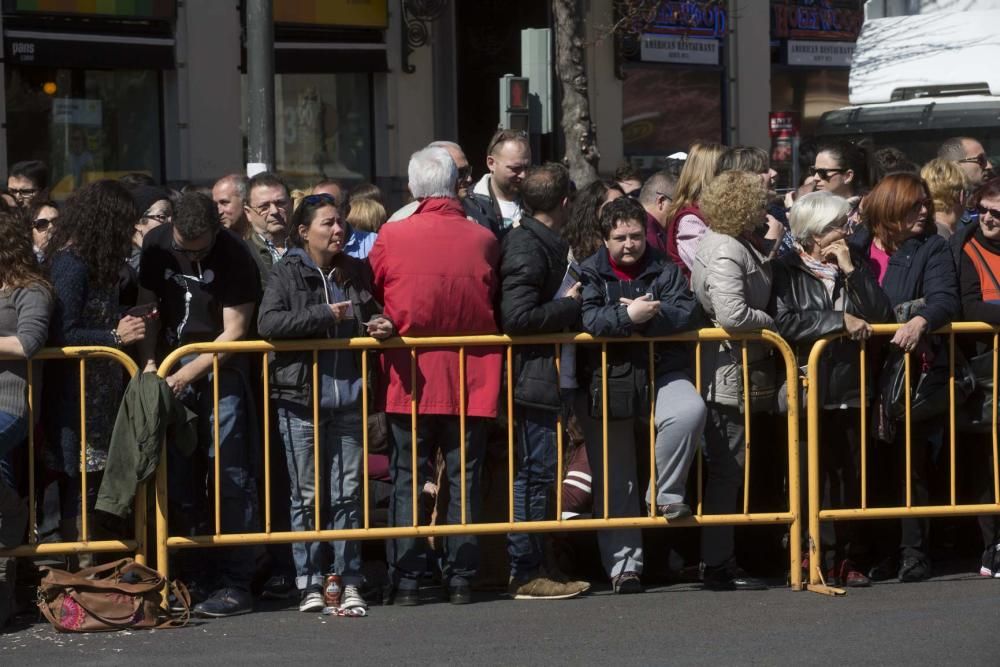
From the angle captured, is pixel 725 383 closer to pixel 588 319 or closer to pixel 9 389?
pixel 588 319

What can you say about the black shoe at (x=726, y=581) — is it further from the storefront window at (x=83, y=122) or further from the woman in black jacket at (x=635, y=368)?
the storefront window at (x=83, y=122)

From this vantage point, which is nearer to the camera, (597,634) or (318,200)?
(597,634)

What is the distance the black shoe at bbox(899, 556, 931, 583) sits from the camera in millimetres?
7973

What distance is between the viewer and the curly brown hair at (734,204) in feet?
25.1

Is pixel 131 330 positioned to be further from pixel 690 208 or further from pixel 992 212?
pixel 992 212

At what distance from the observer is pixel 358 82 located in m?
19.7

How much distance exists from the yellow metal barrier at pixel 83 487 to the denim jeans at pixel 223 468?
23cm

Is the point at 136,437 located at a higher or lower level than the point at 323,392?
lower

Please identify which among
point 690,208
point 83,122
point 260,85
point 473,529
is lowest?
point 473,529

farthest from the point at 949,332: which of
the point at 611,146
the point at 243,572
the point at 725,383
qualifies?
the point at 611,146

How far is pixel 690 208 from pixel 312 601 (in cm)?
Answer: 276

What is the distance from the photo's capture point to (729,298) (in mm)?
7539

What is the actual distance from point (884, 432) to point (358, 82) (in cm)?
1281

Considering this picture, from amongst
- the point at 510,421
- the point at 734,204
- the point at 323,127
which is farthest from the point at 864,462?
the point at 323,127
